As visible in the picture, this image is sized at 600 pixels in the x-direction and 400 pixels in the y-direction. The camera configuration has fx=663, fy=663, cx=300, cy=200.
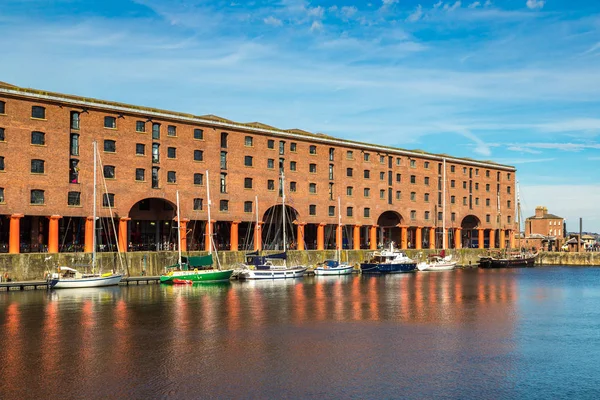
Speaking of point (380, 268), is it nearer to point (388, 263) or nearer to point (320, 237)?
point (388, 263)

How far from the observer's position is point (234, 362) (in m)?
31.5

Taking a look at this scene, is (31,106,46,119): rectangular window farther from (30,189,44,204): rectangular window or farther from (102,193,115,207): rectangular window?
(102,193,115,207): rectangular window

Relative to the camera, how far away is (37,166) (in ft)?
238

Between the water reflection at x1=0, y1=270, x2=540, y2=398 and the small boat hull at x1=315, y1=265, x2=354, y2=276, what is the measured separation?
2384 cm

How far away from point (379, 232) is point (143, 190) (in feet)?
170

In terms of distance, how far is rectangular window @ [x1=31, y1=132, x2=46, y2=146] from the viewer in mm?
72438

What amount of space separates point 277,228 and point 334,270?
494 inches

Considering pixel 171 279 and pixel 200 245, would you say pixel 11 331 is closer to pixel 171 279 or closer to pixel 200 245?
pixel 171 279

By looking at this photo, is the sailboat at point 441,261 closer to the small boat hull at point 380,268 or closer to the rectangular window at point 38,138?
the small boat hull at point 380,268

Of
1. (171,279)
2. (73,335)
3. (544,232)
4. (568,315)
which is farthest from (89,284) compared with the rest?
(544,232)

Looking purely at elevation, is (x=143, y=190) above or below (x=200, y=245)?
above

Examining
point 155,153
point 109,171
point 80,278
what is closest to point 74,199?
point 109,171

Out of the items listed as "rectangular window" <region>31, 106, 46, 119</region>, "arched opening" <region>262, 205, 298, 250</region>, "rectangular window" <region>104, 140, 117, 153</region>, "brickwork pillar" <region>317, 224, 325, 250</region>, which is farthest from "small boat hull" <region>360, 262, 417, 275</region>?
"rectangular window" <region>31, 106, 46, 119</region>

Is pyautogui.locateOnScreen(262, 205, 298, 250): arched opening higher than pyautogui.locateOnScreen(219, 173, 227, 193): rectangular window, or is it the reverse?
pyautogui.locateOnScreen(219, 173, 227, 193): rectangular window
